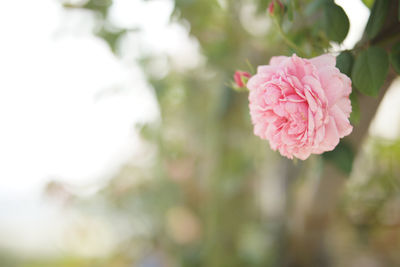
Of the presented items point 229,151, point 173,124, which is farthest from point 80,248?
point 229,151

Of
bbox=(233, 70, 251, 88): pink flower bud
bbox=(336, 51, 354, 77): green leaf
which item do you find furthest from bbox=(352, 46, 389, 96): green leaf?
bbox=(233, 70, 251, 88): pink flower bud

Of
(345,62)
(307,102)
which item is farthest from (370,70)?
(307,102)

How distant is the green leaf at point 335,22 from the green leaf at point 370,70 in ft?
0.16

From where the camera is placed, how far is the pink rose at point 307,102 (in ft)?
1.24

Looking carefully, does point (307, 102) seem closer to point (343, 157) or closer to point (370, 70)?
point (370, 70)

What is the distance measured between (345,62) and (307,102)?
5.3 inches

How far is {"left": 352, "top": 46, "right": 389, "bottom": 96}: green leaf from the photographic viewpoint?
0.46 metres

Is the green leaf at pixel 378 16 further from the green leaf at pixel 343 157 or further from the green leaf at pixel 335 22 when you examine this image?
the green leaf at pixel 343 157

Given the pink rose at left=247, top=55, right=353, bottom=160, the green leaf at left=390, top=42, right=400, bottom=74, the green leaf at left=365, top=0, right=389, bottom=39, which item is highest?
the green leaf at left=365, top=0, right=389, bottom=39

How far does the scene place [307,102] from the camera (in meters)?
0.39

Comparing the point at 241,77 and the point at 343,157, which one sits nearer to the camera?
the point at 241,77

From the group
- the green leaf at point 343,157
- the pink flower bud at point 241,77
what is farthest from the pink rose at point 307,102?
the green leaf at point 343,157

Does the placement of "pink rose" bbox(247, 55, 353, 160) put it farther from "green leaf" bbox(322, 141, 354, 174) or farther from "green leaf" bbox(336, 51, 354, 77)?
"green leaf" bbox(322, 141, 354, 174)

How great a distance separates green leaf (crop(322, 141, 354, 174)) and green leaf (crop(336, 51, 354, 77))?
18 centimetres
